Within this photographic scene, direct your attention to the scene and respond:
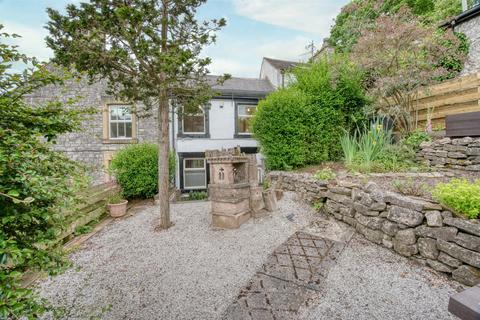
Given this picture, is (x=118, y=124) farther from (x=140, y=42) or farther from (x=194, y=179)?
(x=140, y=42)

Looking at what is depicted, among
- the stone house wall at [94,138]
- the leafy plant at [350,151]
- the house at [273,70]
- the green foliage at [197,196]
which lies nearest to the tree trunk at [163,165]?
the leafy plant at [350,151]

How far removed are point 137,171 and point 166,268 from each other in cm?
451

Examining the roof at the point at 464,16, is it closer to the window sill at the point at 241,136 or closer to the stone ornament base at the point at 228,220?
the window sill at the point at 241,136

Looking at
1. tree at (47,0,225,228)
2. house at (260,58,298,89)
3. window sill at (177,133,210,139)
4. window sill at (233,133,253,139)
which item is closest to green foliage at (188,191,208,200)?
window sill at (177,133,210,139)

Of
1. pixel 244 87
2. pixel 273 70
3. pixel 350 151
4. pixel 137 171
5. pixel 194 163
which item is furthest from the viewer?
pixel 273 70

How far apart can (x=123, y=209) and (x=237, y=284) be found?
4087mm

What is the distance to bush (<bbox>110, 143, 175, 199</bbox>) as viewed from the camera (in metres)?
6.53

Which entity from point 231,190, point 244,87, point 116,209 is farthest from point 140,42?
point 244,87

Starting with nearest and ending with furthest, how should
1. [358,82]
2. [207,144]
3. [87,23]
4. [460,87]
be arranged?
[87,23], [460,87], [358,82], [207,144]

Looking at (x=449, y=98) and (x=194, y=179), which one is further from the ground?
(x=449, y=98)

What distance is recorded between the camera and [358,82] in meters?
6.20

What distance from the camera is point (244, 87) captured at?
10.9 metres

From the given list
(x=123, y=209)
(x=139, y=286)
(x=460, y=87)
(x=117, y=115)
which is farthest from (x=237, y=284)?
(x=117, y=115)

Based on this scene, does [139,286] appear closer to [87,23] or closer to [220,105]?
[87,23]
